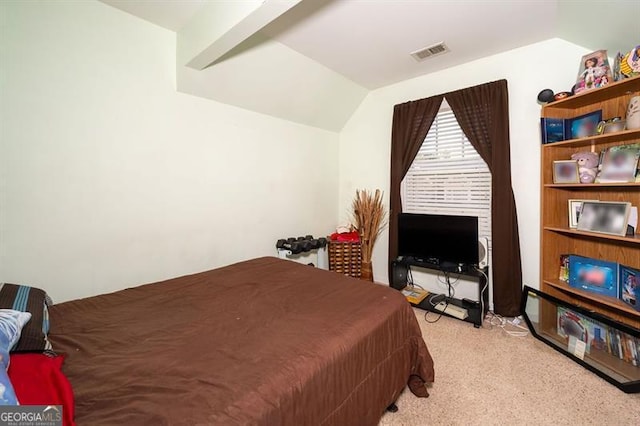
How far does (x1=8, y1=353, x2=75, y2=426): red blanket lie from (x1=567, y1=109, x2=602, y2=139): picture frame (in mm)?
3383

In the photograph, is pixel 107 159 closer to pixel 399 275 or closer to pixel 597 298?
pixel 399 275

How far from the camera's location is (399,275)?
10.7 feet

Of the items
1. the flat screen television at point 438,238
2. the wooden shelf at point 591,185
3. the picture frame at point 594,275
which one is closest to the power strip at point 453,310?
the flat screen television at point 438,238

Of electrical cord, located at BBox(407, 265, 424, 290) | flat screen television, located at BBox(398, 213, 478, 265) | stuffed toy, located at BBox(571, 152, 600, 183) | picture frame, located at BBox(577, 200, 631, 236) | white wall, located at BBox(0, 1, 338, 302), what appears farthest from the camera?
electrical cord, located at BBox(407, 265, 424, 290)

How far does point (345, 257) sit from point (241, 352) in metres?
2.49

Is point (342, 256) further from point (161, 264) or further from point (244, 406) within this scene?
point (244, 406)

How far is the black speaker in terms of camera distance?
3.18 metres

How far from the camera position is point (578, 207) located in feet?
7.43

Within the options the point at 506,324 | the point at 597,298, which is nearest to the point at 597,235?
the point at 597,298

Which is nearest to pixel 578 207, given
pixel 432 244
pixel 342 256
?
pixel 432 244

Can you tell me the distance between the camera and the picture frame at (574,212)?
2.25m

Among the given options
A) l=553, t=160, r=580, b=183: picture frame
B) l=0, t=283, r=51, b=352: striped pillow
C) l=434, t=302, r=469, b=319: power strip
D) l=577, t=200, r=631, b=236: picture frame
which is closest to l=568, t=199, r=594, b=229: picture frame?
l=577, t=200, r=631, b=236: picture frame

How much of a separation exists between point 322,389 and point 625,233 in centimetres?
238

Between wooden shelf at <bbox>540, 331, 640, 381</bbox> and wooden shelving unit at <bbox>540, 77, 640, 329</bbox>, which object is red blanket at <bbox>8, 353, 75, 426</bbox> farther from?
wooden shelving unit at <bbox>540, 77, 640, 329</bbox>
